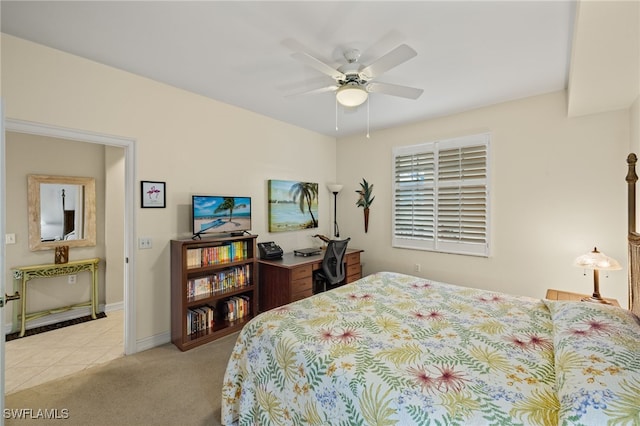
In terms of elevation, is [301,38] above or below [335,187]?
above

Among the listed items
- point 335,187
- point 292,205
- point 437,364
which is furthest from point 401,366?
point 335,187

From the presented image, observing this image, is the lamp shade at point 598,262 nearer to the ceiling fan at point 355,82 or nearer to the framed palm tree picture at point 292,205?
the ceiling fan at point 355,82

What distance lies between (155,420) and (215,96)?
3063mm

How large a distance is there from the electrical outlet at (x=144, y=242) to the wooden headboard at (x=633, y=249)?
150 inches

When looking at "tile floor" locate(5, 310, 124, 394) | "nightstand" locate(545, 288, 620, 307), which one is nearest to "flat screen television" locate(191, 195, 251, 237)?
"tile floor" locate(5, 310, 124, 394)

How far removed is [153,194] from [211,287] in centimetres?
117

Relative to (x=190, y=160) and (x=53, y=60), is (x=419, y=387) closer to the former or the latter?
(x=190, y=160)

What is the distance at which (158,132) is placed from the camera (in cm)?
297

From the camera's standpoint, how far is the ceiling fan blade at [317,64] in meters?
1.93

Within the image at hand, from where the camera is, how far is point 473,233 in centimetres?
365

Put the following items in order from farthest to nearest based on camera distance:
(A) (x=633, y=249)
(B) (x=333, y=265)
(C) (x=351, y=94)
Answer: (B) (x=333, y=265) → (C) (x=351, y=94) → (A) (x=633, y=249)

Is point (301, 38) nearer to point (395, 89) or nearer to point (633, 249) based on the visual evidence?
point (395, 89)

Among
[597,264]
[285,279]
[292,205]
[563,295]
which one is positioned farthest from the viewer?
[292,205]

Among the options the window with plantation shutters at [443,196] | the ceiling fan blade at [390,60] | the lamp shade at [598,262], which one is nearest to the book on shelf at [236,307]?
the window with plantation shutters at [443,196]
